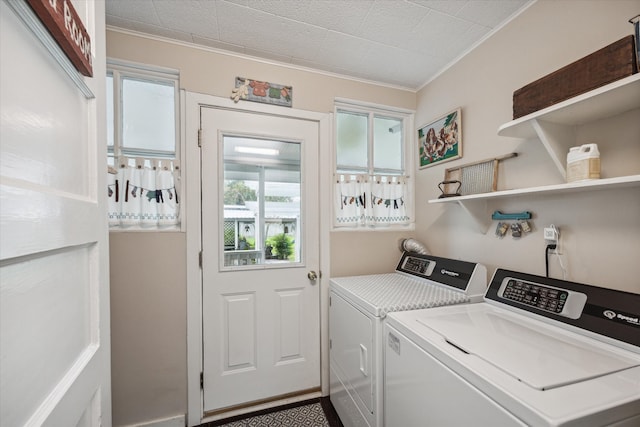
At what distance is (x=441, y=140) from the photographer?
6.50ft

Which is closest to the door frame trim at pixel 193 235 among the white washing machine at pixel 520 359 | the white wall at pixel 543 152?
the white washing machine at pixel 520 359

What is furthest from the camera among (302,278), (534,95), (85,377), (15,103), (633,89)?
(302,278)

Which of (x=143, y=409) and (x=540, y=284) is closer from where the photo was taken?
(x=540, y=284)

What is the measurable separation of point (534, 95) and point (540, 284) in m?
0.88

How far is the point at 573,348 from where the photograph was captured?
35.2 inches

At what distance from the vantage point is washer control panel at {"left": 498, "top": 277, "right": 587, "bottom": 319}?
1.02 metres

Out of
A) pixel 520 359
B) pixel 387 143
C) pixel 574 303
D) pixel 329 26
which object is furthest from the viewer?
pixel 387 143

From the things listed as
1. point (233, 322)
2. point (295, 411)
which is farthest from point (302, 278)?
point (295, 411)

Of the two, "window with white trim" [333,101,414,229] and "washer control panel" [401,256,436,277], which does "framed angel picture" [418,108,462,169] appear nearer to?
"window with white trim" [333,101,414,229]

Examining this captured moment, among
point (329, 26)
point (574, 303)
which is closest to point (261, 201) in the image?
point (329, 26)

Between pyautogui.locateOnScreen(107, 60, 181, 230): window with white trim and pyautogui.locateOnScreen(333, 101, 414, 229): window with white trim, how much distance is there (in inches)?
46.6

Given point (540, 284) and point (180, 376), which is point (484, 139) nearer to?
point (540, 284)

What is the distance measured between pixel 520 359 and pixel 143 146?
87.4 inches

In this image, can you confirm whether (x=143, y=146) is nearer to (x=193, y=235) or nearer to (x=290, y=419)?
(x=193, y=235)
